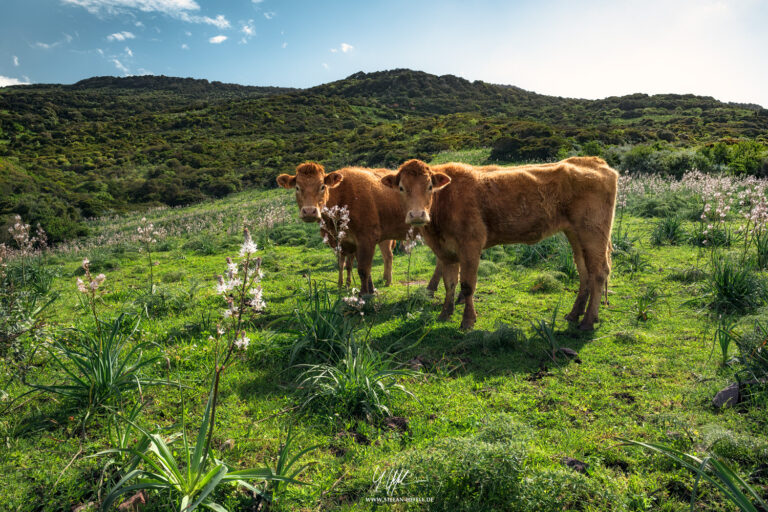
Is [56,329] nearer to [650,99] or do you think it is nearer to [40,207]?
[40,207]

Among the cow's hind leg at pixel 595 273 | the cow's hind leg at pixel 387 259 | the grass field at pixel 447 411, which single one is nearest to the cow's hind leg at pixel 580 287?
the cow's hind leg at pixel 595 273

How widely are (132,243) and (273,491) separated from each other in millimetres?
15327

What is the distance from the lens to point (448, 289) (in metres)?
6.80

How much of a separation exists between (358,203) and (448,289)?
2488 mm

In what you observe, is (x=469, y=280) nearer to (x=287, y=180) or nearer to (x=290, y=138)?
(x=287, y=180)

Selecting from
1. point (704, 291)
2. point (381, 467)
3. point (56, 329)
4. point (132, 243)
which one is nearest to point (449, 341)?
point (381, 467)

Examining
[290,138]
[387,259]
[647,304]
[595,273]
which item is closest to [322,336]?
[595,273]

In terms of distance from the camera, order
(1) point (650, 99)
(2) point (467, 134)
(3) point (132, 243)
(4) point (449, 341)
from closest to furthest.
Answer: (4) point (449, 341) < (3) point (132, 243) < (2) point (467, 134) < (1) point (650, 99)

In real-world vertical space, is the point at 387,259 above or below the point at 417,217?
below

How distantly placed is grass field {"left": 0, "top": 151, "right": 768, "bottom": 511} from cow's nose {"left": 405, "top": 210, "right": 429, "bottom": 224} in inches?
64.1

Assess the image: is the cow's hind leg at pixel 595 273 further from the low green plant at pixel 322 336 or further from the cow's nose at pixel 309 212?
the cow's nose at pixel 309 212

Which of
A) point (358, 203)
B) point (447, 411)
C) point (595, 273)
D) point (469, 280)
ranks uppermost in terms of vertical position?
point (358, 203)

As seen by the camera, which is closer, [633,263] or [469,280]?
[469,280]

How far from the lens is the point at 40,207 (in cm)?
2334
